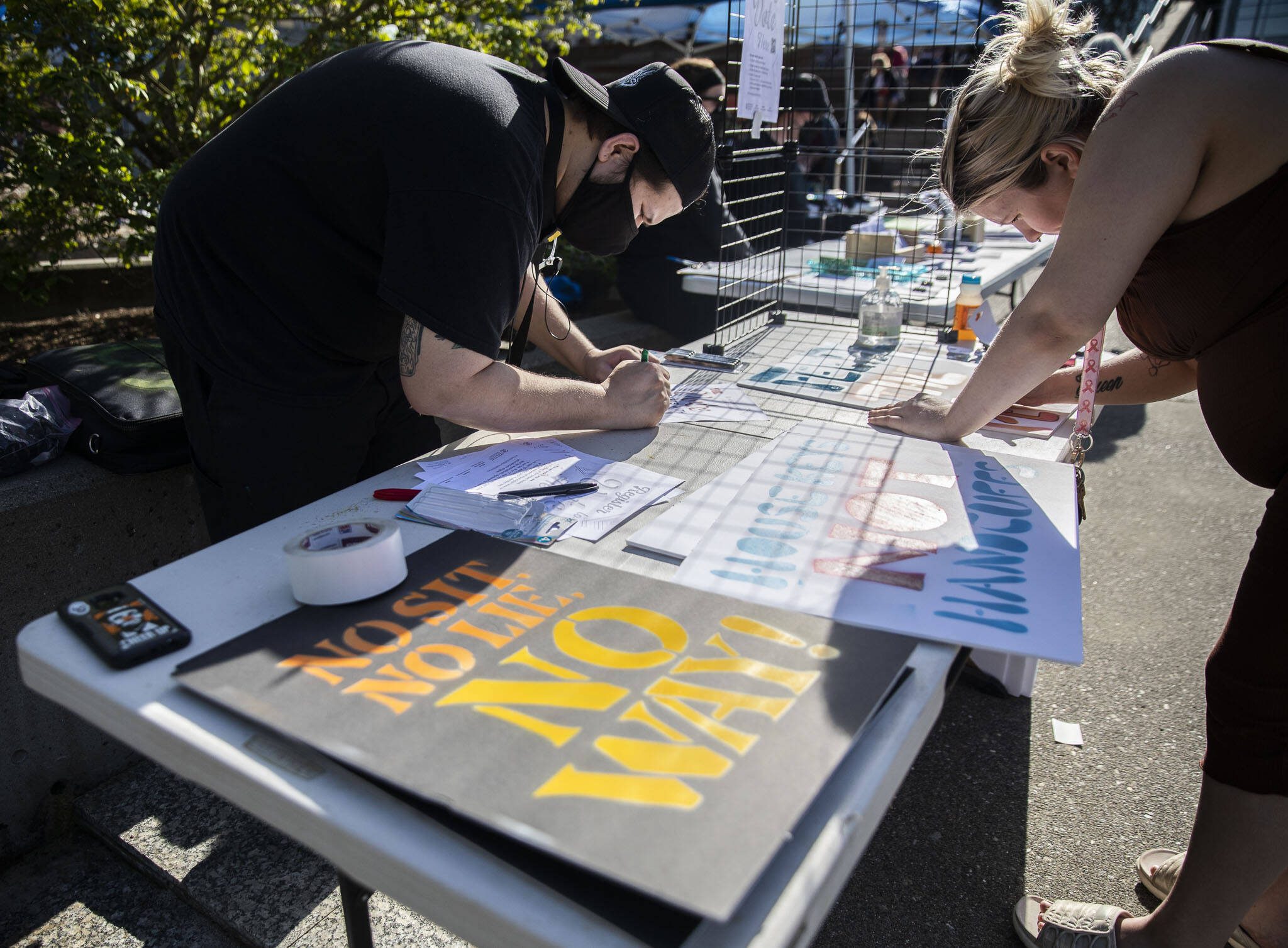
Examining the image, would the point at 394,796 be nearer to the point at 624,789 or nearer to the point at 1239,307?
the point at 624,789

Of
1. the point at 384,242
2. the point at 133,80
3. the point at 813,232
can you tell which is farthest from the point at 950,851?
the point at 133,80

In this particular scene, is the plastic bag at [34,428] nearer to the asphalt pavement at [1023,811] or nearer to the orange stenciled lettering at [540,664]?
the asphalt pavement at [1023,811]

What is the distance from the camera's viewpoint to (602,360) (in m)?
1.97

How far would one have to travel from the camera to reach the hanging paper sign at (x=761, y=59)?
82.0 inches

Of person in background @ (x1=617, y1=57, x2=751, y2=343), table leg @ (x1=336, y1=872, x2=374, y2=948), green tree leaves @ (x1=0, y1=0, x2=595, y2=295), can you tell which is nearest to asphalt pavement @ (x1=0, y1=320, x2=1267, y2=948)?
table leg @ (x1=336, y1=872, x2=374, y2=948)

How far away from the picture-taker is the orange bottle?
2307mm

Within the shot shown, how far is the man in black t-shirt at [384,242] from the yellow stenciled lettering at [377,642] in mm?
505

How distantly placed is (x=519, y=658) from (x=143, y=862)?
4.95ft

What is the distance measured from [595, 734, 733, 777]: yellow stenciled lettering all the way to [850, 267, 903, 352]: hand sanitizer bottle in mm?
1714

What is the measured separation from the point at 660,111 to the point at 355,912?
1.33 meters

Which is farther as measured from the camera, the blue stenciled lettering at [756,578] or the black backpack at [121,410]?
the black backpack at [121,410]

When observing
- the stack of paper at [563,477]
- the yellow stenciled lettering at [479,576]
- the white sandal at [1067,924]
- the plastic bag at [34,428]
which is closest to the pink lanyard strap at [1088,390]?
the stack of paper at [563,477]

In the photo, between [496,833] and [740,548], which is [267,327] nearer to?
[740,548]

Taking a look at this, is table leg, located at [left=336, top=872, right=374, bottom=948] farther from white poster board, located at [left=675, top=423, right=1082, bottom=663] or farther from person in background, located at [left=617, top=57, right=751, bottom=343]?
person in background, located at [left=617, top=57, right=751, bottom=343]
